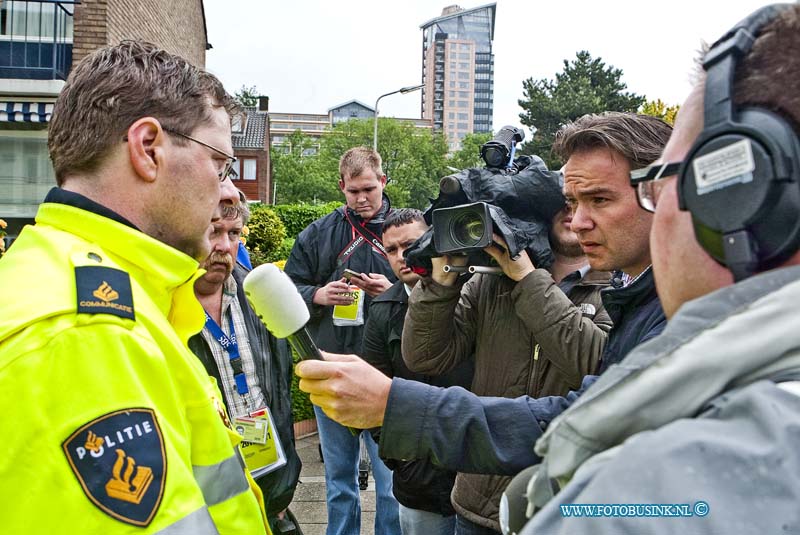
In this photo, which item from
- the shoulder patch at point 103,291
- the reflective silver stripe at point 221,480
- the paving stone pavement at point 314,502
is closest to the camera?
the shoulder patch at point 103,291

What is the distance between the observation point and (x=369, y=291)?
4.25m

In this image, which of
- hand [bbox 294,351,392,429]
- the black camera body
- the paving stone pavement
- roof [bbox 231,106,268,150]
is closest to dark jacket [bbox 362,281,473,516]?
the black camera body

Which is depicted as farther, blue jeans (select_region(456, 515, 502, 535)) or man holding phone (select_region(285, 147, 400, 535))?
man holding phone (select_region(285, 147, 400, 535))

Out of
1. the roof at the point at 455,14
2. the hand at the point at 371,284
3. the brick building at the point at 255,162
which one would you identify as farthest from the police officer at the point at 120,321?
the roof at the point at 455,14

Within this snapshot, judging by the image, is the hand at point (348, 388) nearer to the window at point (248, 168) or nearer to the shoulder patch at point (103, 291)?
the shoulder patch at point (103, 291)

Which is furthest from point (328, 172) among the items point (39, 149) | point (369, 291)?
point (369, 291)

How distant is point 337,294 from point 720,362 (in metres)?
3.63

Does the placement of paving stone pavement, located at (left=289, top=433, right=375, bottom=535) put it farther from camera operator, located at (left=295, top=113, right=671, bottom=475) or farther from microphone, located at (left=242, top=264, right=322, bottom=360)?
microphone, located at (left=242, top=264, right=322, bottom=360)

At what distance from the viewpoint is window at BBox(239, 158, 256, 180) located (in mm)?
54531

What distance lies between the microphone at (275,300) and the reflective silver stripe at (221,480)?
0.32m

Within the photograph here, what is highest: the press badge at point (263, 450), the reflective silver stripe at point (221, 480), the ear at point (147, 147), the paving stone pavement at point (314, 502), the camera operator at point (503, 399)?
the ear at point (147, 147)

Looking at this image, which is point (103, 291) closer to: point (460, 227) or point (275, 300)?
point (275, 300)

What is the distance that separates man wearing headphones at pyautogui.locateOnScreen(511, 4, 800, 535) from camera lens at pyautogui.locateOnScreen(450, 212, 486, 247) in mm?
1530

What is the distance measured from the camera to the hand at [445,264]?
2.55 m
